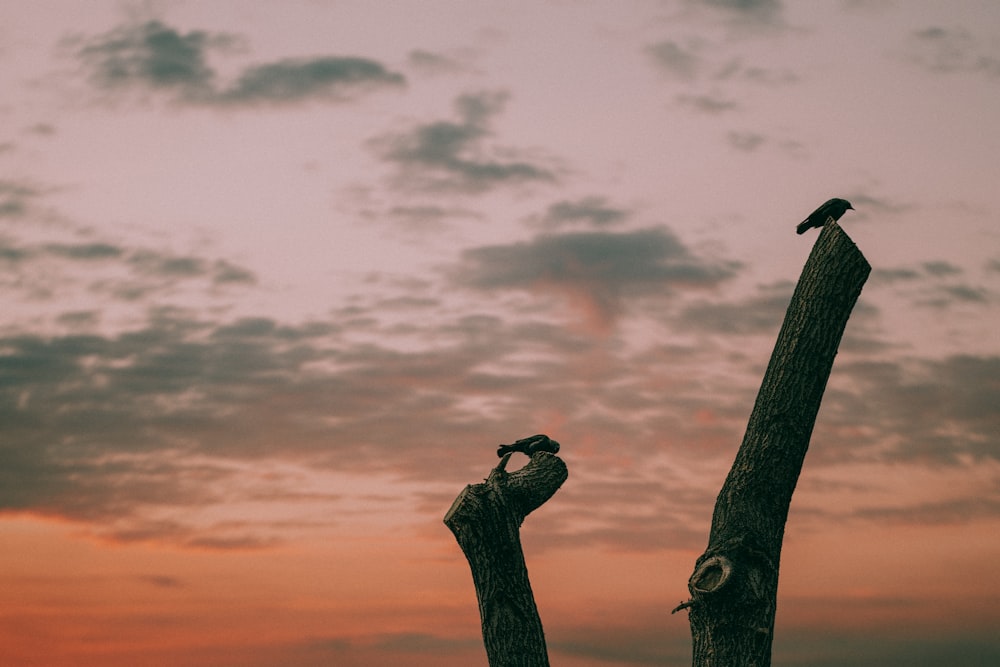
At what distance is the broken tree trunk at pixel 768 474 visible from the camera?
7.91m

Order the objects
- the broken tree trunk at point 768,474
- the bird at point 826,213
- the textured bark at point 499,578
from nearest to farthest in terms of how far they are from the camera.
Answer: the broken tree trunk at point 768,474, the textured bark at point 499,578, the bird at point 826,213

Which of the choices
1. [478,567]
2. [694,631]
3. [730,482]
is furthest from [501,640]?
[730,482]

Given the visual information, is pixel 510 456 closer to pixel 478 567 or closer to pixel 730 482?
pixel 478 567

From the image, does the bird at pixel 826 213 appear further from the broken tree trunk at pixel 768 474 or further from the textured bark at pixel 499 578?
the textured bark at pixel 499 578

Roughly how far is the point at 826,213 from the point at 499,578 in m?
3.98

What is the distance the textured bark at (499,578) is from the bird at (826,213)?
3.42 metres

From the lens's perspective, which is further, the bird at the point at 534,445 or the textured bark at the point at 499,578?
the bird at the point at 534,445

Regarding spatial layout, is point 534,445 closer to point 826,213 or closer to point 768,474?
point 768,474

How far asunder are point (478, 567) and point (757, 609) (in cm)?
210

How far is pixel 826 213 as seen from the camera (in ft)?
28.8

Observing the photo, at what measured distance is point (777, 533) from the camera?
27.0 ft

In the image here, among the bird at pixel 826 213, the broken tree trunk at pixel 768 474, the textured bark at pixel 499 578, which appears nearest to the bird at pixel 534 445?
the textured bark at pixel 499 578

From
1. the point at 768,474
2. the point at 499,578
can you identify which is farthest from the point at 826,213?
the point at 499,578

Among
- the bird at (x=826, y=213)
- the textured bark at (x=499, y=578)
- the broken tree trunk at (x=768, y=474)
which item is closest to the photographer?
the broken tree trunk at (x=768, y=474)
